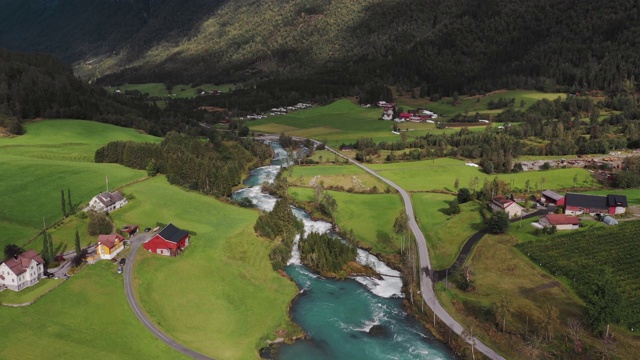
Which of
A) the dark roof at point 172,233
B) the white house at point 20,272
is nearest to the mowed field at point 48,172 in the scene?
the white house at point 20,272

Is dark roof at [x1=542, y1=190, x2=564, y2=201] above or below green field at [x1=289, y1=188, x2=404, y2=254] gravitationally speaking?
above

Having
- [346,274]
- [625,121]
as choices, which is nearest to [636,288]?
[346,274]

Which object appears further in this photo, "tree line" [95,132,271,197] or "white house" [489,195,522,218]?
"tree line" [95,132,271,197]

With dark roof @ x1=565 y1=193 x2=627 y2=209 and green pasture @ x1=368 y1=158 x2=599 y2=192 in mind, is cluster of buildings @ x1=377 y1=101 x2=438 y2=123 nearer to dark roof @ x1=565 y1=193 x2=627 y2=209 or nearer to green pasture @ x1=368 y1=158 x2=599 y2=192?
green pasture @ x1=368 y1=158 x2=599 y2=192

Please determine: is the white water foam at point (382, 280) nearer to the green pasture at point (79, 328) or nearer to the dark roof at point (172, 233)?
the dark roof at point (172, 233)

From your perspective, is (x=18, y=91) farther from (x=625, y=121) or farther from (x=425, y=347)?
(x=625, y=121)

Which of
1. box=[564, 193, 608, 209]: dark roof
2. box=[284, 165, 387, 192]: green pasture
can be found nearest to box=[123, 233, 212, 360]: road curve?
box=[284, 165, 387, 192]: green pasture
